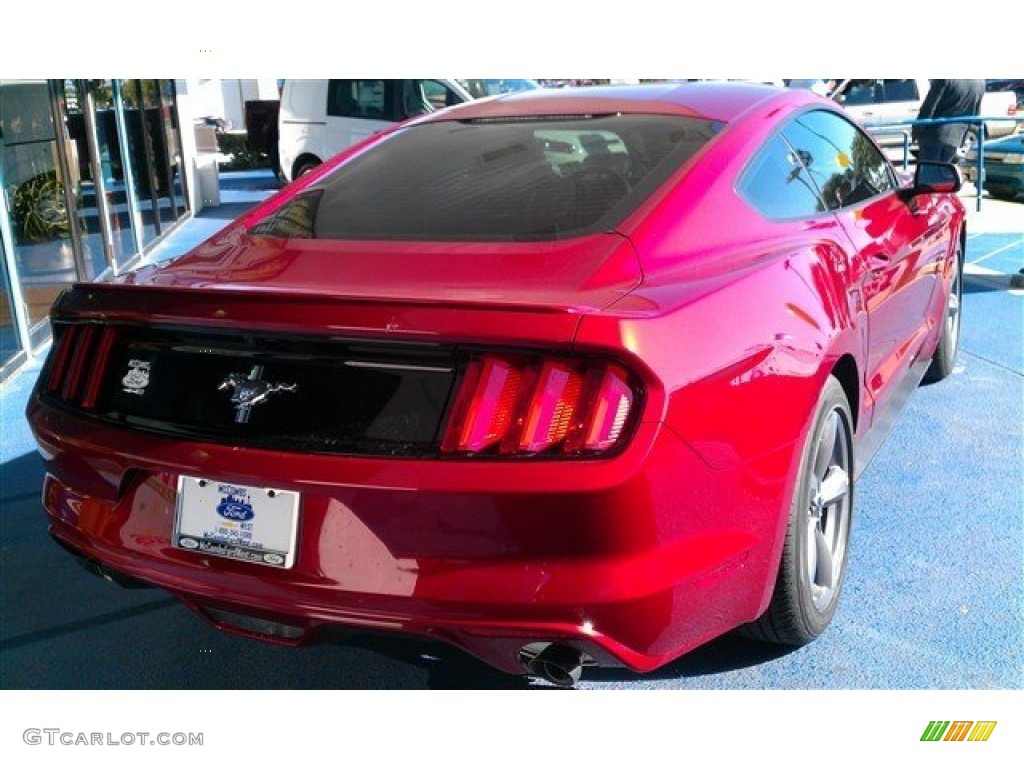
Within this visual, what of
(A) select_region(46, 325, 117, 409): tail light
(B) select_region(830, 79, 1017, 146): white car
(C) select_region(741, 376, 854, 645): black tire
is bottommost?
Result: (B) select_region(830, 79, 1017, 146): white car

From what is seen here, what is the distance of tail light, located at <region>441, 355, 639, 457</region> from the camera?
187 centimetres

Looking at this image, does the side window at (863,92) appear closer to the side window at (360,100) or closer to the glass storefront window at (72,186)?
the side window at (360,100)

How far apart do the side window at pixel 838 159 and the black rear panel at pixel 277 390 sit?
167 cm

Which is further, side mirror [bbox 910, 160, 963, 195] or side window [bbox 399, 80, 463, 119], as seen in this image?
side window [bbox 399, 80, 463, 119]

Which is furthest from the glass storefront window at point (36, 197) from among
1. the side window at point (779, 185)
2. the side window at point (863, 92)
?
the side window at point (863, 92)

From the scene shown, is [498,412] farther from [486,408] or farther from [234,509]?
[234,509]

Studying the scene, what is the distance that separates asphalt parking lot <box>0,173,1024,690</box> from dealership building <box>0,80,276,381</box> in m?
2.43

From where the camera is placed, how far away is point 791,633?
256 centimetres

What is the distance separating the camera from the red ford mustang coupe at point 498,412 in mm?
1892

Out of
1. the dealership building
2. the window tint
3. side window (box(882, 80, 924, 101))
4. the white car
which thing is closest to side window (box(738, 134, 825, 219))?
the dealership building

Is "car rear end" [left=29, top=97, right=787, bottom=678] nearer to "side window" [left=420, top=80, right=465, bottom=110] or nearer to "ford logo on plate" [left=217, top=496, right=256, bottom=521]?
"ford logo on plate" [left=217, top=496, right=256, bottom=521]
